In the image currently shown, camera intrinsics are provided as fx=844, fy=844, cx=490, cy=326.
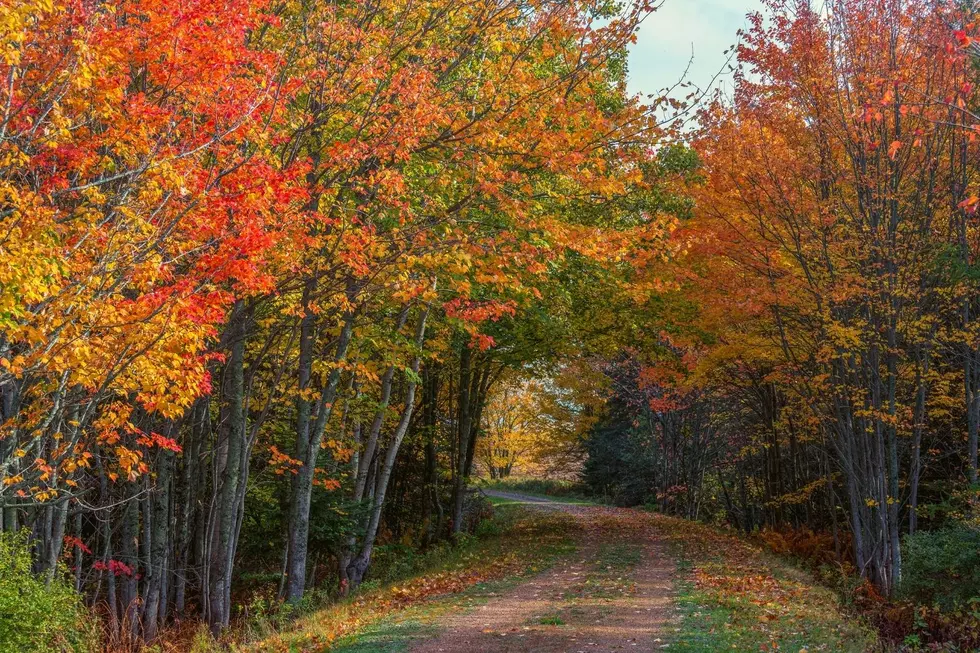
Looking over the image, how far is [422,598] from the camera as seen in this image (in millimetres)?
12641

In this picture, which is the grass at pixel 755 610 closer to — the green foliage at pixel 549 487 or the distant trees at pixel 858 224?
the distant trees at pixel 858 224

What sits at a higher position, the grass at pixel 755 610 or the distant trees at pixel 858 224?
the distant trees at pixel 858 224

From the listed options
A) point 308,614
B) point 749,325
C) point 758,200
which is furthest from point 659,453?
point 308,614

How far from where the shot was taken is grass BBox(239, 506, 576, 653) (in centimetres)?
929

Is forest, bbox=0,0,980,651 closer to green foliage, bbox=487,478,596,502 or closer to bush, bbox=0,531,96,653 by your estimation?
bush, bbox=0,531,96,653

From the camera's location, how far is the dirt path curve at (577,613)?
8633 mm

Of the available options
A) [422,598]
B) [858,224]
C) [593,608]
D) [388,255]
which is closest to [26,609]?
[388,255]

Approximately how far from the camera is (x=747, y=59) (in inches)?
543

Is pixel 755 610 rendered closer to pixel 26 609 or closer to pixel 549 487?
pixel 26 609

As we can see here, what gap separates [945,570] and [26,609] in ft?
35.0

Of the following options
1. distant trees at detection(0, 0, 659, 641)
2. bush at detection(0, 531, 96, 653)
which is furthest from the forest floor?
distant trees at detection(0, 0, 659, 641)

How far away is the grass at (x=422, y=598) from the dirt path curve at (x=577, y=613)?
43 cm

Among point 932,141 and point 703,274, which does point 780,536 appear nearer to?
point 703,274

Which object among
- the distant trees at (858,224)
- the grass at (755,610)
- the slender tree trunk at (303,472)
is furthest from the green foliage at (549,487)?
the slender tree trunk at (303,472)
